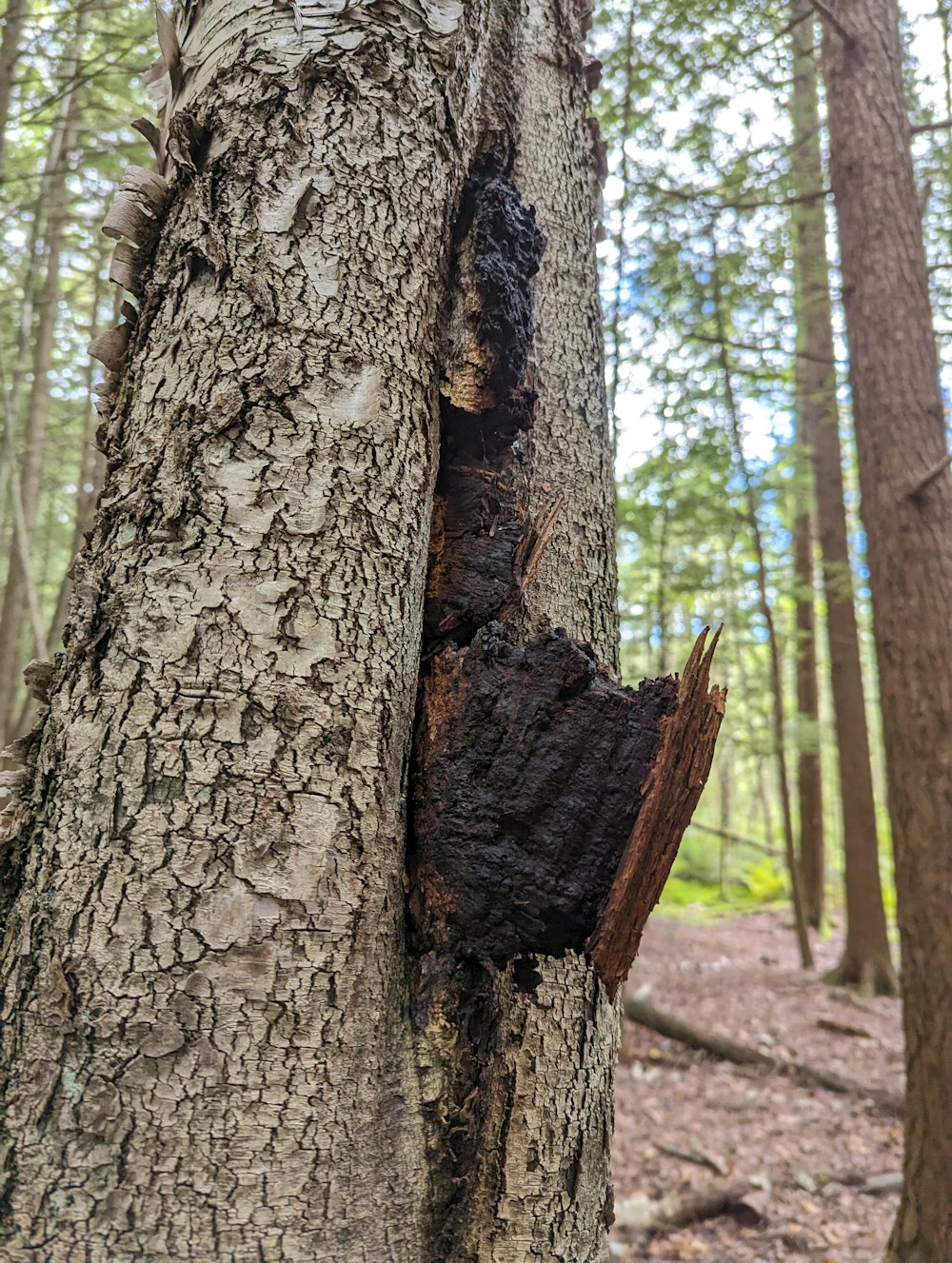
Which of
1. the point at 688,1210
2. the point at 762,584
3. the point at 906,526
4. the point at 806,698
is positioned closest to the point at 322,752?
the point at 906,526

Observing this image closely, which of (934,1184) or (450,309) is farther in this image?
(934,1184)

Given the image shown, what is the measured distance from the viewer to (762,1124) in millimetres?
5590

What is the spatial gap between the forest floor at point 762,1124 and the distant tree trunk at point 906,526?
0.89 metres

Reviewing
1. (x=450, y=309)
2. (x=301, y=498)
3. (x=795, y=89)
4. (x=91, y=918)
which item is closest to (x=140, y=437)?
(x=301, y=498)

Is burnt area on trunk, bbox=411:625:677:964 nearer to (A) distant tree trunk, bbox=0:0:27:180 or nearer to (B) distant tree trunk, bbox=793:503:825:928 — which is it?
(A) distant tree trunk, bbox=0:0:27:180

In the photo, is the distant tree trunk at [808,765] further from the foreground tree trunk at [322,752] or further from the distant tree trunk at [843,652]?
the foreground tree trunk at [322,752]

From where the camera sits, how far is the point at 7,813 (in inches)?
42.3

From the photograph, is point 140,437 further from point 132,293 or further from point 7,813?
point 7,813

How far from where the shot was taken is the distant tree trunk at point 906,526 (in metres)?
3.74

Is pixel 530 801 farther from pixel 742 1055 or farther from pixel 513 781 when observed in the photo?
pixel 742 1055

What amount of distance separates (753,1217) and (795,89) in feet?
38.0

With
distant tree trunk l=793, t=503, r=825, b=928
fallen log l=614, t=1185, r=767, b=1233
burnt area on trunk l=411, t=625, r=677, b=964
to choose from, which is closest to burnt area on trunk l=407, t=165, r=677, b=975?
burnt area on trunk l=411, t=625, r=677, b=964

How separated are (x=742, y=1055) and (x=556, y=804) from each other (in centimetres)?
697

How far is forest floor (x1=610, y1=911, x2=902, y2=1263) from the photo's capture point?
425 cm
